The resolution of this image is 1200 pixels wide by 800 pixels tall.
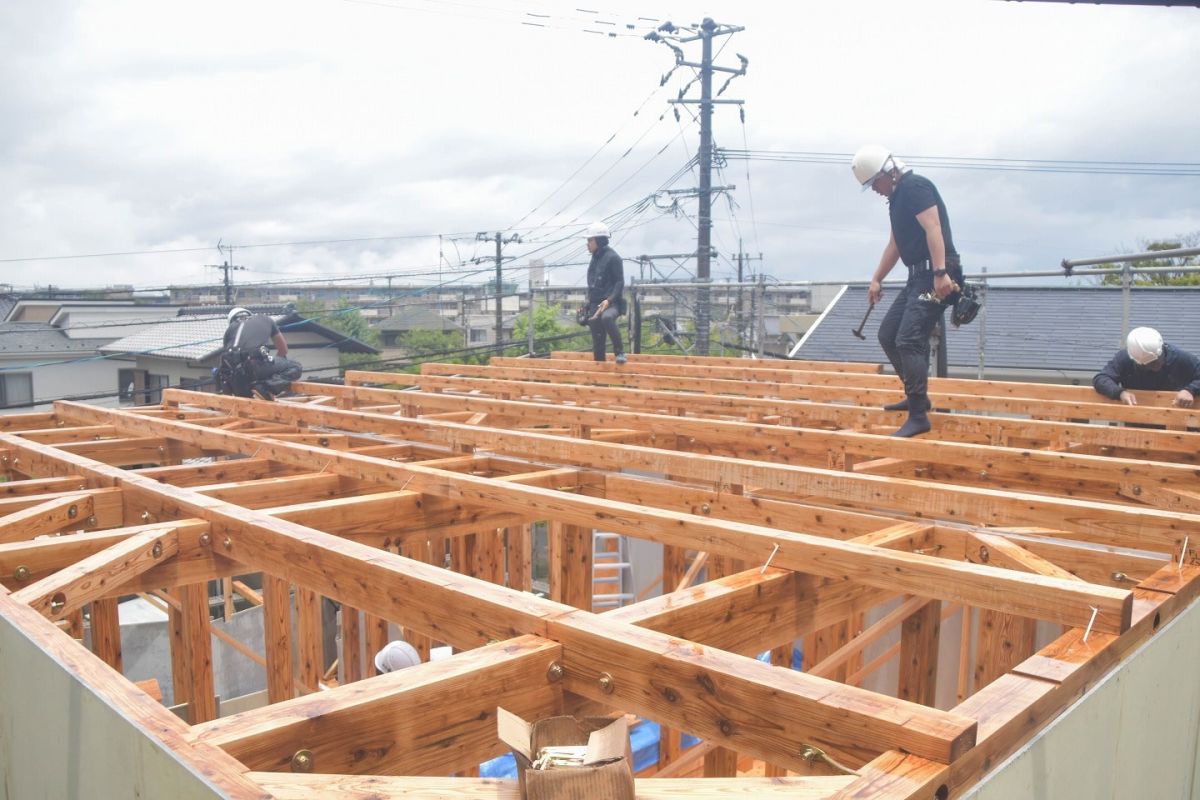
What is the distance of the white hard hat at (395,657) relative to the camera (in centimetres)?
576

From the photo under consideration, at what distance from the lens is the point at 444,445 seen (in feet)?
19.1

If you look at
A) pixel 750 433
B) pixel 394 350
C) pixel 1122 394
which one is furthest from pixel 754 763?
pixel 394 350

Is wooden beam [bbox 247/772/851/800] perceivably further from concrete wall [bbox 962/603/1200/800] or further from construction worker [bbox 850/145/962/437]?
construction worker [bbox 850/145/962/437]

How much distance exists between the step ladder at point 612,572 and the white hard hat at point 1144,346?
5227mm

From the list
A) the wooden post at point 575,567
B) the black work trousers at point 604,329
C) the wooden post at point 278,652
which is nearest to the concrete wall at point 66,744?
the wooden post at point 278,652

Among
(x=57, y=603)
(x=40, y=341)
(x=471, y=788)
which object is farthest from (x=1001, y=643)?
(x=40, y=341)

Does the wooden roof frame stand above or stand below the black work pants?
below

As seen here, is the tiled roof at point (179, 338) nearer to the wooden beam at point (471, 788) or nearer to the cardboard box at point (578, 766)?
the wooden beam at point (471, 788)

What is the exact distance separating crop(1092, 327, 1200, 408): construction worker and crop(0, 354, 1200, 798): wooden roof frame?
0.61 ft

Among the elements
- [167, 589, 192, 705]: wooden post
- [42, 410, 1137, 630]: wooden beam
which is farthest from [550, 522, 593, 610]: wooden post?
[167, 589, 192, 705]: wooden post

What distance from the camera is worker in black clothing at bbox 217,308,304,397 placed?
8.86 m

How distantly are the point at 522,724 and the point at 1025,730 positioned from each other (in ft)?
3.57

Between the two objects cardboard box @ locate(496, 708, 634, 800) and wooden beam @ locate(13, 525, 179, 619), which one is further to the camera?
wooden beam @ locate(13, 525, 179, 619)

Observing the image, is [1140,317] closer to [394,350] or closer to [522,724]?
[522,724]
